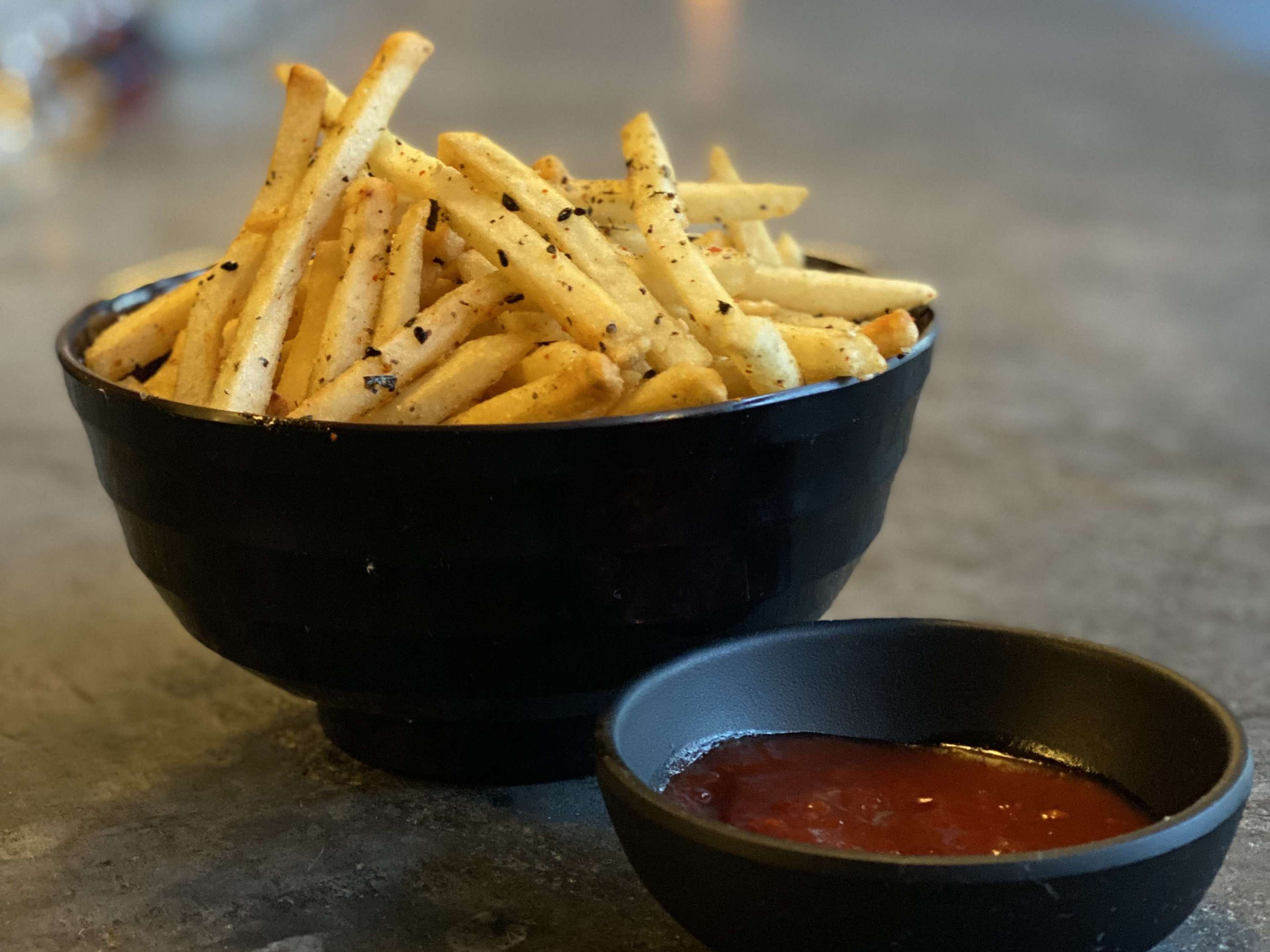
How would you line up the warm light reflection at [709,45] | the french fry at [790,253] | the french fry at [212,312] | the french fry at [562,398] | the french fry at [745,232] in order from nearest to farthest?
the french fry at [562,398]
the french fry at [212,312]
the french fry at [745,232]
the french fry at [790,253]
the warm light reflection at [709,45]

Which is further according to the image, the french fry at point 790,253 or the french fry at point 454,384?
the french fry at point 790,253

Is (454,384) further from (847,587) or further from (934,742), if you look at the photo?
(847,587)

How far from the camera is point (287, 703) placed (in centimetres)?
214

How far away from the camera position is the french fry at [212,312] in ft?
5.55

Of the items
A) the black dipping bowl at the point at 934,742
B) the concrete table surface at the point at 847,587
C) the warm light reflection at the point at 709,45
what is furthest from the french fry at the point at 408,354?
the warm light reflection at the point at 709,45

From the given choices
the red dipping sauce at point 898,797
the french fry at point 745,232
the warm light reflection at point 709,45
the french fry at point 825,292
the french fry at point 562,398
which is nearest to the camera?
the red dipping sauce at point 898,797

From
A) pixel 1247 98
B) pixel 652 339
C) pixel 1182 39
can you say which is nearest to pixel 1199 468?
pixel 652 339

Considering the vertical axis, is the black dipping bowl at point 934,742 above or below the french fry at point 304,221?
below

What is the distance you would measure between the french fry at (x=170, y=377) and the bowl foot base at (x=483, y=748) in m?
0.44

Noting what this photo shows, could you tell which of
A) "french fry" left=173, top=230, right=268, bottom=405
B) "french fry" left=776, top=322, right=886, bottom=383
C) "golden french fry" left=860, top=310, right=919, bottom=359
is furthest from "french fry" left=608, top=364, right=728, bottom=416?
"french fry" left=173, top=230, right=268, bottom=405

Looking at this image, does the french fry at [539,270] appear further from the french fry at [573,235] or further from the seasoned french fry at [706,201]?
the seasoned french fry at [706,201]

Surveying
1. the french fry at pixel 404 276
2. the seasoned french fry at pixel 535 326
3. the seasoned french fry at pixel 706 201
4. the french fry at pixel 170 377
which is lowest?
the french fry at pixel 170 377

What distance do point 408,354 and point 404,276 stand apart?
4.2 inches

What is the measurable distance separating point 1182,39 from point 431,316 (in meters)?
12.2
